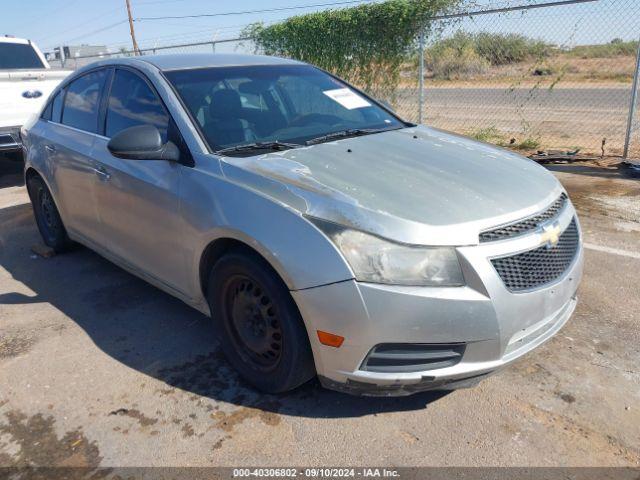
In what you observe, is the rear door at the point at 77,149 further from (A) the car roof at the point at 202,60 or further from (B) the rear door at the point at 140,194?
(A) the car roof at the point at 202,60

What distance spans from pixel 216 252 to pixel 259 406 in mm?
830

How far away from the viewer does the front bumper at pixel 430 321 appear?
2.22 m

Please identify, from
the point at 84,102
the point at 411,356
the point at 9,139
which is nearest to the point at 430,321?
the point at 411,356

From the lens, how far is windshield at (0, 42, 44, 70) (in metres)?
9.42

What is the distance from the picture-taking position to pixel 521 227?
95.7 inches

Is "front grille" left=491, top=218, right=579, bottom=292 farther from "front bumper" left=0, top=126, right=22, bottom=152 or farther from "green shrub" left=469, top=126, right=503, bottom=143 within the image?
"front bumper" left=0, top=126, right=22, bottom=152

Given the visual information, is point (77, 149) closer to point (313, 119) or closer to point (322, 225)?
point (313, 119)

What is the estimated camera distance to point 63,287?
4387 millimetres

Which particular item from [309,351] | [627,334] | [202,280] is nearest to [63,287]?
[202,280]

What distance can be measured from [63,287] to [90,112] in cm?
142

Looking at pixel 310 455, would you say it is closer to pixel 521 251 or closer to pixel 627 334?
pixel 521 251

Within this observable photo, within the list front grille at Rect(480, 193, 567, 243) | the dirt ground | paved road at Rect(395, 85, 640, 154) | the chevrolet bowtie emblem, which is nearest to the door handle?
the dirt ground

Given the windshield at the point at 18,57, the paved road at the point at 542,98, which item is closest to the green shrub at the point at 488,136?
the paved road at the point at 542,98

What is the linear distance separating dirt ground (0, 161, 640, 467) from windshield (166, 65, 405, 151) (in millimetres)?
1345
